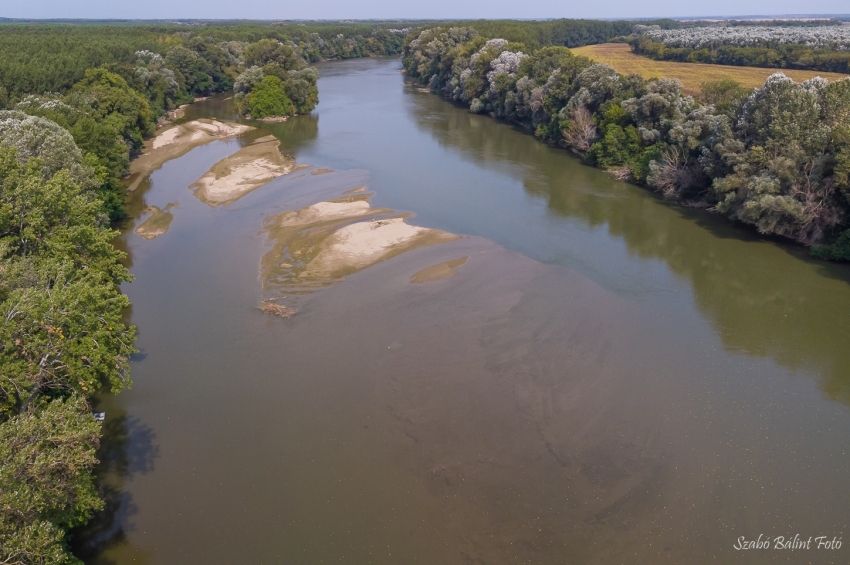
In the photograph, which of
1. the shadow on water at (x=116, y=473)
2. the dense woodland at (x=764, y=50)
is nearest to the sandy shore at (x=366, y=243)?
the shadow on water at (x=116, y=473)

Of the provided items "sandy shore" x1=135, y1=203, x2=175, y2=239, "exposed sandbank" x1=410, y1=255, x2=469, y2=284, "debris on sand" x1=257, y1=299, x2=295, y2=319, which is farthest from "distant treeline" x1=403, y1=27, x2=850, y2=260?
"sandy shore" x1=135, y1=203, x2=175, y2=239

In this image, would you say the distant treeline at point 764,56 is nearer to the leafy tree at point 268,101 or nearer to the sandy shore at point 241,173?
the leafy tree at point 268,101

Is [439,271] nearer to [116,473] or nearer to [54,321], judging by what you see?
[116,473]

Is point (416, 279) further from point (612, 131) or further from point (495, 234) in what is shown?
point (612, 131)

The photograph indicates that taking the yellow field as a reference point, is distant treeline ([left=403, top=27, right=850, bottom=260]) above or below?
below

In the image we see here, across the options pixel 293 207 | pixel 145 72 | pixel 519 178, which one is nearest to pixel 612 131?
pixel 519 178

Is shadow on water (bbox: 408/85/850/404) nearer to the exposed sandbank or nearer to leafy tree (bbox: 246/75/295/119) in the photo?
the exposed sandbank
